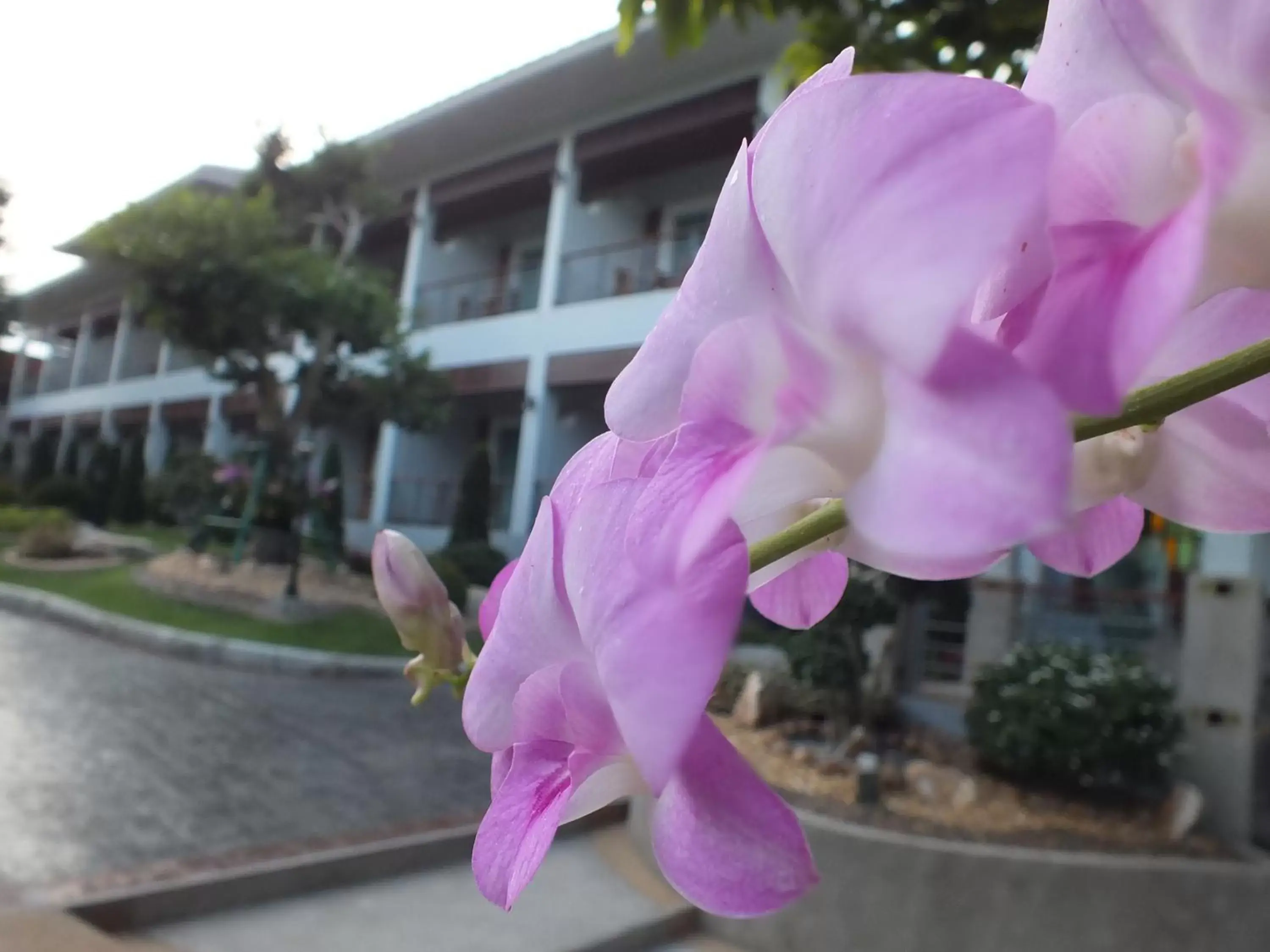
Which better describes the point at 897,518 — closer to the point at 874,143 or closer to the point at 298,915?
the point at 874,143

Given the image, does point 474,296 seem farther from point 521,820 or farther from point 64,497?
point 521,820

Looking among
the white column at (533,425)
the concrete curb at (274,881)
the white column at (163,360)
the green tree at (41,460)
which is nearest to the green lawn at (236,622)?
the white column at (533,425)

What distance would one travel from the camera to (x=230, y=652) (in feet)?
26.2

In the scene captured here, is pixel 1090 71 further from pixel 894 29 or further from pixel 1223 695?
pixel 1223 695

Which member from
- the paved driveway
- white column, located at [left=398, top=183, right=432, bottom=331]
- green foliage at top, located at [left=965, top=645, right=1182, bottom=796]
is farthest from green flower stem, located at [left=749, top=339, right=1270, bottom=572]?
white column, located at [left=398, top=183, right=432, bottom=331]

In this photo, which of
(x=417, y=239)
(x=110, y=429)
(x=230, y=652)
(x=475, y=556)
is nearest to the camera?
(x=230, y=652)

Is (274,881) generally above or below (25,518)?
below

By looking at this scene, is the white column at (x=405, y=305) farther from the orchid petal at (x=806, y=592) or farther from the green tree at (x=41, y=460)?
the orchid petal at (x=806, y=592)

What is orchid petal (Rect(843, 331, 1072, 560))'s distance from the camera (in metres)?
0.16

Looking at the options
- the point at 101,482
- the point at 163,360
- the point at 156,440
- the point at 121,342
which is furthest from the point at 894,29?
the point at 121,342

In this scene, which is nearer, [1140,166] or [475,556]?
[1140,166]

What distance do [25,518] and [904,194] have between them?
60.6ft

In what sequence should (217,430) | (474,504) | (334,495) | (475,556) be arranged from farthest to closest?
(217,430) → (334,495) → (474,504) → (475,556)

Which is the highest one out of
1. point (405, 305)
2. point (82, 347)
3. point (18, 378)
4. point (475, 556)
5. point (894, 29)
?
point (82, 347)
